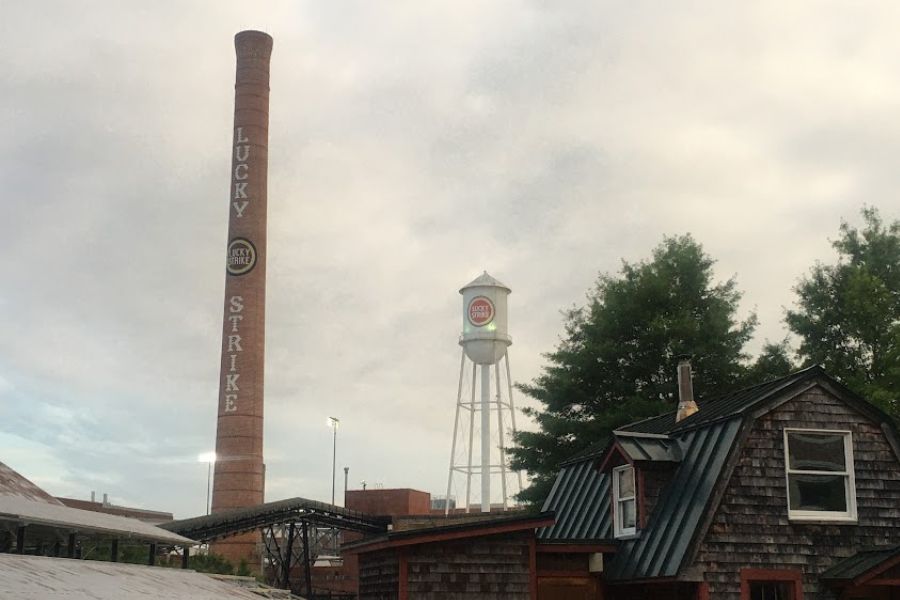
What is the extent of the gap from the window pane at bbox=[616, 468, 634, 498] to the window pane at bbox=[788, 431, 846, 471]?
333 centimetres

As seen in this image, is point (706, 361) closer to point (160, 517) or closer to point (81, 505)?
point (81, 505)

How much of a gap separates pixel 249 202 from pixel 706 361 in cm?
2979

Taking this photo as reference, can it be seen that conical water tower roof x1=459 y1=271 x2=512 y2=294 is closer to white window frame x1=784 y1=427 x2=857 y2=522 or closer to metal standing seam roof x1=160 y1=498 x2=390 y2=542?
metal standing seam roof x1=160 y1=498 x2=390 y2=542

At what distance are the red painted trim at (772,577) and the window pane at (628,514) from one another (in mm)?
2817

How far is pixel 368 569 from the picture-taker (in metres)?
24.1

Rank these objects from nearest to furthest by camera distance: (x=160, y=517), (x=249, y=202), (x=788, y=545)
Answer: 1. (x=788, y=545)
2. (x=249, y=202)
3. (x=160, y=517)

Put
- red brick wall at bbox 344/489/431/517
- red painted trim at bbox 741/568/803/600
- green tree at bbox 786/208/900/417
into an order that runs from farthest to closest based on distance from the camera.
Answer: red brick wall at bbox 344/489/431/517 < green tree at bbox 786/208/900/417 < red painted trim at bbox 741/568/803/600

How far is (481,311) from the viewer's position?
70.2 meters

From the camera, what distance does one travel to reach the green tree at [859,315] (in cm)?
4144

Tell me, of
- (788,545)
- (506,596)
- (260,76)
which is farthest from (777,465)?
(260,76)

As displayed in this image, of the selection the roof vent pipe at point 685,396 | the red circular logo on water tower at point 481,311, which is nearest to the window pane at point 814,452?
the roof vent pipe at point 685,396

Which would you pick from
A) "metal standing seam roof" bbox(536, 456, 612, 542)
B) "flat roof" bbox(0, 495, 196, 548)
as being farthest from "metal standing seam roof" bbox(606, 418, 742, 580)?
"flat roof" bbox(0, 495, 196, 548)

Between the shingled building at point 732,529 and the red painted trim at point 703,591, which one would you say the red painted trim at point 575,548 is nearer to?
the shingled building at point 732,529

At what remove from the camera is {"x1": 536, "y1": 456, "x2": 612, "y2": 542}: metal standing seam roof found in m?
24.6
